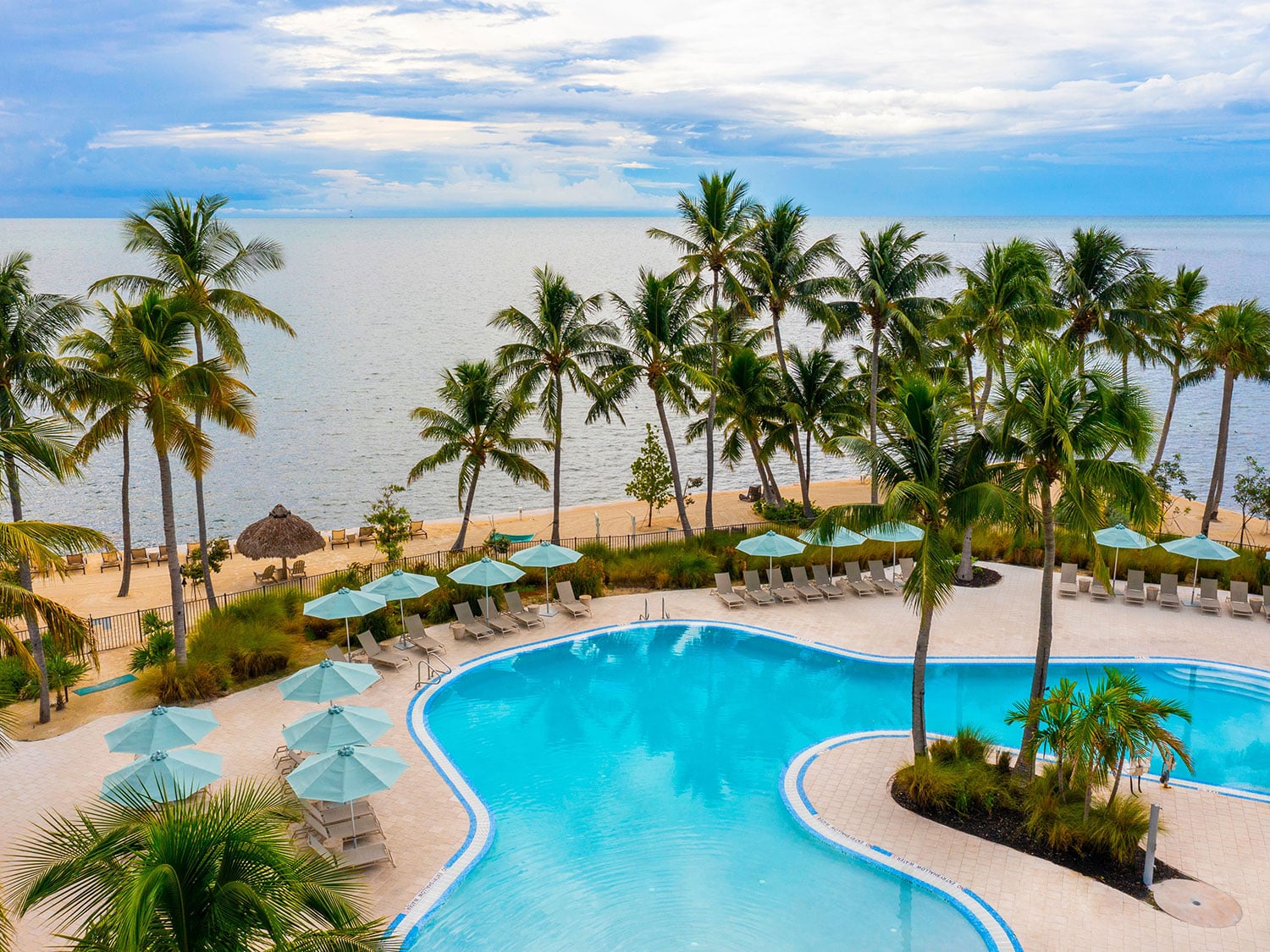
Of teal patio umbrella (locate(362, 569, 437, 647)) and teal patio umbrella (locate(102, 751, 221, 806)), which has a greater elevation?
teal patio umbrella (locate(362, 569, 437, 647))

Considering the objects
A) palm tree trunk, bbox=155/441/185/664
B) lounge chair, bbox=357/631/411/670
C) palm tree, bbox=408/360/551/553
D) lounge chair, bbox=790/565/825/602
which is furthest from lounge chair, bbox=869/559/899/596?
palm tree trunk, bbox=155/441/185/664

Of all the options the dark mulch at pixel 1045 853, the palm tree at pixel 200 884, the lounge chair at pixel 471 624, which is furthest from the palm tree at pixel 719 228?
the palm tree at pixel 200 884

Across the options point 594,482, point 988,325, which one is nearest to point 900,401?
point 988,325

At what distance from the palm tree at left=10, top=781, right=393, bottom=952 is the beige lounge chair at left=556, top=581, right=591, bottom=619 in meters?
16.3

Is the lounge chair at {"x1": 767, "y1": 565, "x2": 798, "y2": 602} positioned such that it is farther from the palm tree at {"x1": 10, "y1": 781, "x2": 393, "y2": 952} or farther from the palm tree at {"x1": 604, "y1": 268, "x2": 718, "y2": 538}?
the palm tree at {"x1": 10, "y1": 781, "x2": 393, "y2": 952}

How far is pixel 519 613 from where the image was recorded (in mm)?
24391

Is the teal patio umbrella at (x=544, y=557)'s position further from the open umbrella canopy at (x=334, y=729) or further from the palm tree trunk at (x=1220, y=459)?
the palm tree trunk at (x=1220, y=459)

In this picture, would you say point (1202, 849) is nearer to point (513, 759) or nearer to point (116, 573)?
point (513, 759)

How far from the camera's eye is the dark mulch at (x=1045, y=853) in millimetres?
13125

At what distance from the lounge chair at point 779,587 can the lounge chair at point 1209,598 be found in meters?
10.3

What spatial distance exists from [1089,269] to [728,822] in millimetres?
19250

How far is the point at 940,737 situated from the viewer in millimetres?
17047

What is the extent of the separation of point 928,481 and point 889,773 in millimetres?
5388

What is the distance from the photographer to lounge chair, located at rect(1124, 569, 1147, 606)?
981 inches
